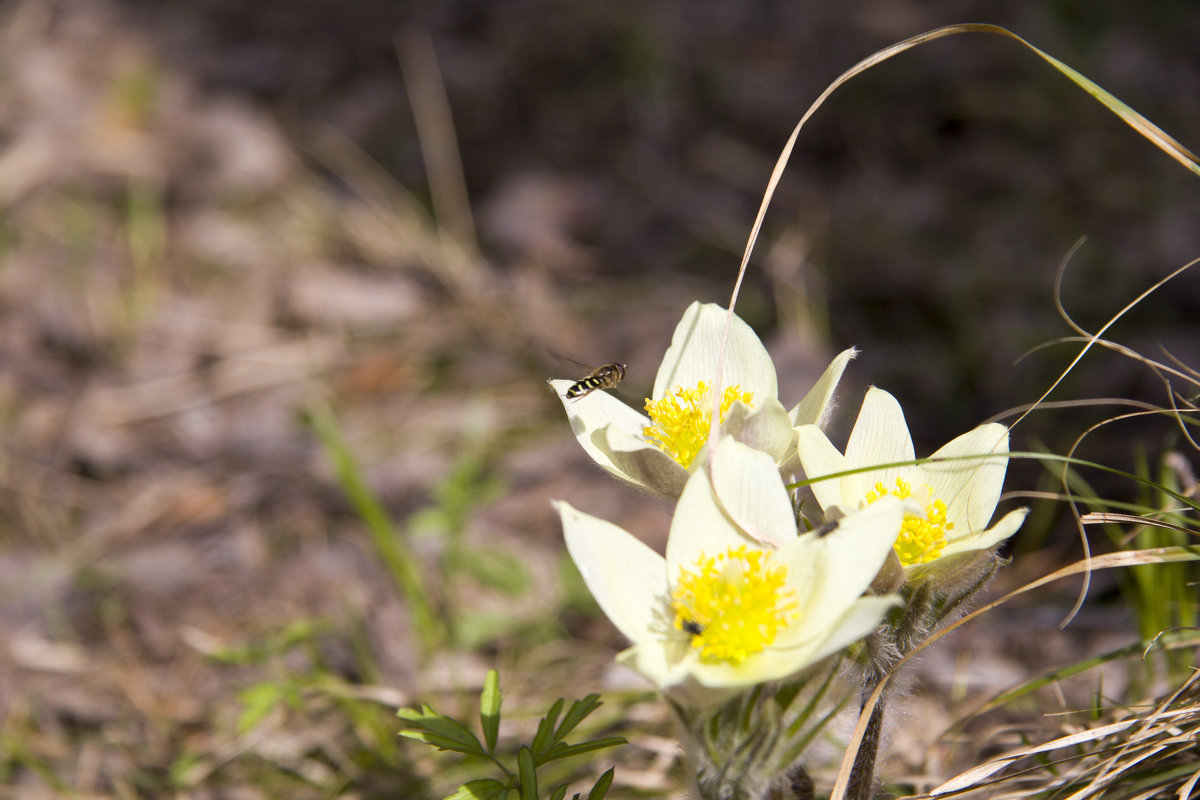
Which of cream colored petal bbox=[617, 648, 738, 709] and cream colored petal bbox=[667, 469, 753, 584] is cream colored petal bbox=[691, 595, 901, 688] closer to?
cream colored petal bbox=[617, 648, 738, 709]

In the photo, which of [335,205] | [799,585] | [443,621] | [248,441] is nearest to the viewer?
[799,585]

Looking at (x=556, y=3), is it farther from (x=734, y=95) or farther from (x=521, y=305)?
(x=521, y=305)

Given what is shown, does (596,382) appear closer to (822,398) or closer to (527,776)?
(822,398)

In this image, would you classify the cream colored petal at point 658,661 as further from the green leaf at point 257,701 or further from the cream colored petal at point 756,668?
the green leaf at point 257,701

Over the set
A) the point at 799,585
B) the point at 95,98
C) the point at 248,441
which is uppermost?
the point at 95,98

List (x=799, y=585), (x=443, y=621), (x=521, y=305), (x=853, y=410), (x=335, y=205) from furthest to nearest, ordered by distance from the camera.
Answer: (x=335, y=205), (x=521, y=305), (x=853, y=410), (x=443, y=621), (x=799, y=585)

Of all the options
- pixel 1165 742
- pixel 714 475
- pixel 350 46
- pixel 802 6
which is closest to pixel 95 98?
pixel 350 46

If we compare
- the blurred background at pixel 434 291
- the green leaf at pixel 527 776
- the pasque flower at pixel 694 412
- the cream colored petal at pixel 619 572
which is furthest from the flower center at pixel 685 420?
the blurred background at pixel 434 291
